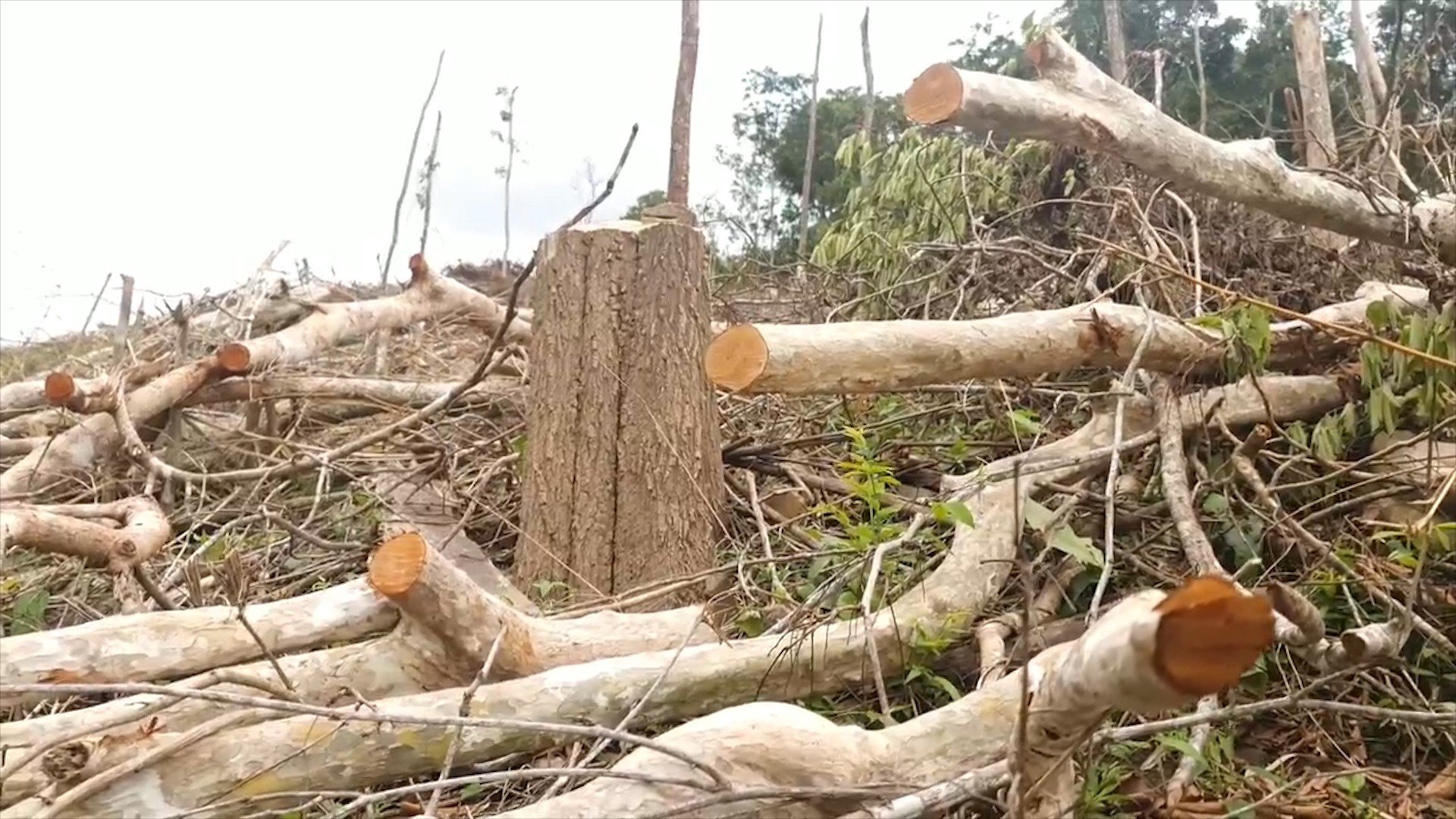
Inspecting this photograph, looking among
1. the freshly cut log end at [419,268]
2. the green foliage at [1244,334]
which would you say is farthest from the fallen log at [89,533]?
the green foliage at [1244,334]

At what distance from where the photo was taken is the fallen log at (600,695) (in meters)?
1.85

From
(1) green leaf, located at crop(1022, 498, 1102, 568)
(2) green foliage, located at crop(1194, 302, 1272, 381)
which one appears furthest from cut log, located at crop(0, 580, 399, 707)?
(2) green foliage, located at crop(1194, 302, 1272, 381)

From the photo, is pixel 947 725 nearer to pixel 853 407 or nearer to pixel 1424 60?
pixel 853 407

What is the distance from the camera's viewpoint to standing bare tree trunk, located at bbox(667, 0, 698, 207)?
9.97 m

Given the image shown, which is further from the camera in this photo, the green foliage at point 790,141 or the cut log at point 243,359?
the green foliage at point 790,141

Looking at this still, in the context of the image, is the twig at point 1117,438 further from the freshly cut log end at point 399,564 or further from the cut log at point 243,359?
the cut log at point 243,359

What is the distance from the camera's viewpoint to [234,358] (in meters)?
4.05

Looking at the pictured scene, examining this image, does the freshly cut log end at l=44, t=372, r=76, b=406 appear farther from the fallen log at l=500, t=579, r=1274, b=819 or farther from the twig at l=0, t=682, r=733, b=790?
the fallen log at l=500, t=579, r=1274, b=819

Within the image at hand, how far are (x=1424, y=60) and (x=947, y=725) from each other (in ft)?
12.5

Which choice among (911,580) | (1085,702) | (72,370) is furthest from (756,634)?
(72,370)

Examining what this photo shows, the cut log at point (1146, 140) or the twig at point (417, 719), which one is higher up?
the cut log at point (1146, 140)

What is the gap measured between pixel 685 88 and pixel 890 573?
8064mm

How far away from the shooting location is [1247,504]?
2650mm

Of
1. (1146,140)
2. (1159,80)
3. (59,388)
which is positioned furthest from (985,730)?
(1159,80)
